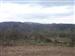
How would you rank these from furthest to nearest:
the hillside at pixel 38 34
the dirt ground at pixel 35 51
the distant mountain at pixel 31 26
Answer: the hillside at pixel 38 34
the distant mountain at pixel 31 26
the dirt ground at pixel 35 51

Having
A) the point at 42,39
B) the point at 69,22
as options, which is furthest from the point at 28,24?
the point at 69,22

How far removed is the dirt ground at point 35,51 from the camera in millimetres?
7188

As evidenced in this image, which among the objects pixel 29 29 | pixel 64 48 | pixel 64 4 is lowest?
pixel 64 48

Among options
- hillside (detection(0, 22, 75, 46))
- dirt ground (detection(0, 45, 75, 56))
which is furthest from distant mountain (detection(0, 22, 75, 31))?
dirt ground (detection(0, 45, 75, 56))

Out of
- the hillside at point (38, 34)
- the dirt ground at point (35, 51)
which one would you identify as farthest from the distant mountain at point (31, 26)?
the dirt ground at point (35, 51)

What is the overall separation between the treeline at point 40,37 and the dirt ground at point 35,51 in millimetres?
204

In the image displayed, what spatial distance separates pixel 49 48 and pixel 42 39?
50 cm

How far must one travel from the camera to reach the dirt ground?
7188 millimetres

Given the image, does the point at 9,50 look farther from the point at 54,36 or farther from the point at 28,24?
the point at 54,36

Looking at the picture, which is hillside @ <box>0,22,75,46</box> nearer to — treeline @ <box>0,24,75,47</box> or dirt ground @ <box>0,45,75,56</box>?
treeline @ <box>0,24,75,47</box>

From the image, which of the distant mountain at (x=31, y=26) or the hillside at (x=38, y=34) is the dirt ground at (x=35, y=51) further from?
the distant mountain at (x=31, y=26)

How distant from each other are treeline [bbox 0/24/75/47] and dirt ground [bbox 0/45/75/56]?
0.67ft

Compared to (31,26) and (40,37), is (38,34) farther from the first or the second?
(31,26)

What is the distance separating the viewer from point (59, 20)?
24.9 feet
